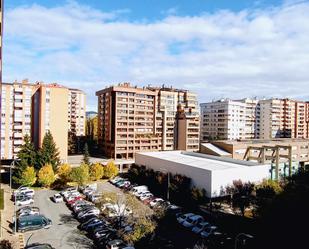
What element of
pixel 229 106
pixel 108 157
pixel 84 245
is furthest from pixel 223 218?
pixel 229 106

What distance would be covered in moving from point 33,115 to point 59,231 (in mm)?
34477

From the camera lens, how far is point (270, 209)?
2428 cm

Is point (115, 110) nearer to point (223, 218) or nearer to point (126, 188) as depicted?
point (126, 188)

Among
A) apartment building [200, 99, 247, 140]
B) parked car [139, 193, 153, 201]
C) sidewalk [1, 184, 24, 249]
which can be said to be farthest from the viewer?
apartment building [200, 99, 247, 140]

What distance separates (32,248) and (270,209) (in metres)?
18.3

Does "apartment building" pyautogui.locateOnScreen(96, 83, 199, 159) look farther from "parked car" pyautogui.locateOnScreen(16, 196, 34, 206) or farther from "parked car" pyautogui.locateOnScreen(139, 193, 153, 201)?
"parked car" pyautogui.locateOnScreen(16, 196, 34, 206)

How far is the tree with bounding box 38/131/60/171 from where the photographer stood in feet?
159

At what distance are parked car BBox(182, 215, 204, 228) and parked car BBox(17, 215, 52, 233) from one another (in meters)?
13.3

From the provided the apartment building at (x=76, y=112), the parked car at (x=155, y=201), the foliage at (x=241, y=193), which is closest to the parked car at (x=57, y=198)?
the parked car at (x=155, y=201)

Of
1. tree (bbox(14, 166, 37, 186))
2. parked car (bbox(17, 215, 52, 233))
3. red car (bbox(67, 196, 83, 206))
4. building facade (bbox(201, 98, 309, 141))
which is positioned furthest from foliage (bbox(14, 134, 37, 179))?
building facade (bbox(201, 98, 309, 141))

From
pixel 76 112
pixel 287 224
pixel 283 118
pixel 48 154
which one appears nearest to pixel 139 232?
pixel 287 224

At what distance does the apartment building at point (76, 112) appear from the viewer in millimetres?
87125

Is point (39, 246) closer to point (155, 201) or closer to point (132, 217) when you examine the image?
point (132, 217)

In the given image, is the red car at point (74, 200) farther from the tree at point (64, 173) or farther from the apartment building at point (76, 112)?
the apartment building at point (76, 112)
